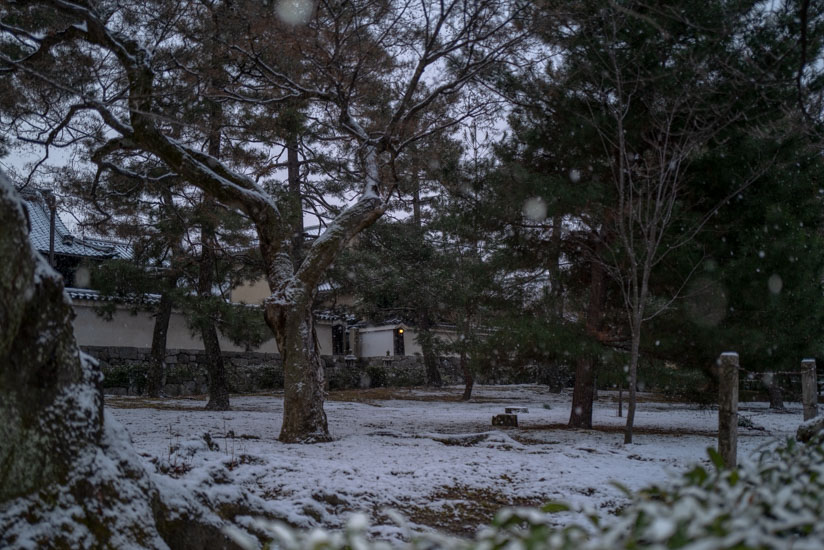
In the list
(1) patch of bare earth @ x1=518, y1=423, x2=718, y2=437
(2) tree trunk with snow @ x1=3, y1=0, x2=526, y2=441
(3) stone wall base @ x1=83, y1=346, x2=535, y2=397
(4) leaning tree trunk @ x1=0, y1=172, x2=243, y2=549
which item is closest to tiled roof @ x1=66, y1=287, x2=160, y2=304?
(3) stone wall base @ x1=83, y1=346, x2=535, y2=397

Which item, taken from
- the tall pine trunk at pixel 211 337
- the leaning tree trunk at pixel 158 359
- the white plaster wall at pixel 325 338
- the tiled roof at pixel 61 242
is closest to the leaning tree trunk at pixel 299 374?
the tall pine trunk at pixel 211 337

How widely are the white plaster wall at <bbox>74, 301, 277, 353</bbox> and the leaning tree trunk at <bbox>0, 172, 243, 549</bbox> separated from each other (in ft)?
43.9

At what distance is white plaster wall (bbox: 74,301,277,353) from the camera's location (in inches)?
661

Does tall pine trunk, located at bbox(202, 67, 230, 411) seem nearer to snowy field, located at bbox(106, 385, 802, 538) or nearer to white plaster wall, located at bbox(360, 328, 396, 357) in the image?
snowy field, located at bbox(106, 385, 802, 538)

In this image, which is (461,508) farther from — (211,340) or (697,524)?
(211,340)

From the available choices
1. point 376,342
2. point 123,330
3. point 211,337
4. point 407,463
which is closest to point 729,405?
point 407,463

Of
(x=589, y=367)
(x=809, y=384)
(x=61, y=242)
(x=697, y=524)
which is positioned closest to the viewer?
(x=697, y=524)

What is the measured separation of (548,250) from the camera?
1039 centimetres

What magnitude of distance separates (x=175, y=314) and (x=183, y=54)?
1162 centimetres

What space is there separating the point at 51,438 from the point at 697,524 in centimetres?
263

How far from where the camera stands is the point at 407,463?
19.6ft

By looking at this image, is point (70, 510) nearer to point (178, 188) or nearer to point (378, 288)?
point (178, 188)

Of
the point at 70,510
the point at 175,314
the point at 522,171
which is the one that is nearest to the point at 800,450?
the point at 70,510

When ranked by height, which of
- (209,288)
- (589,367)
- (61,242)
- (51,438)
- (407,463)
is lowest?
(407,463)
